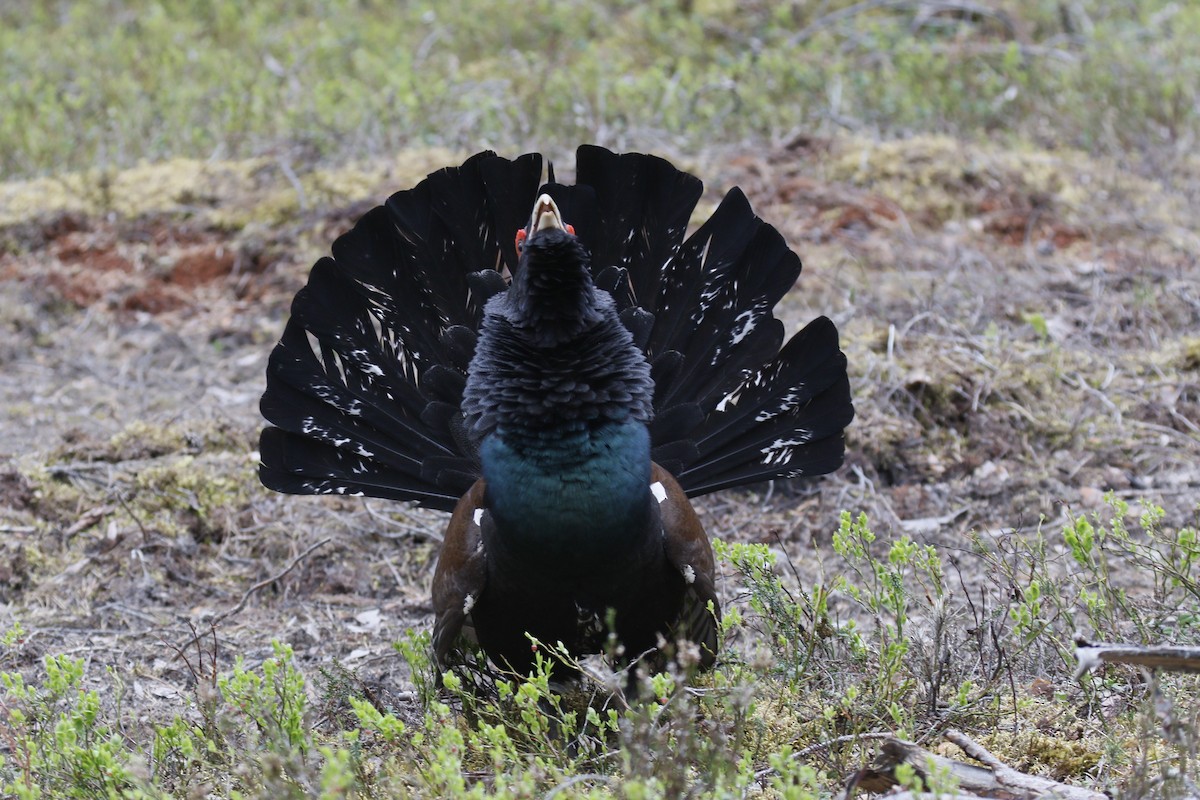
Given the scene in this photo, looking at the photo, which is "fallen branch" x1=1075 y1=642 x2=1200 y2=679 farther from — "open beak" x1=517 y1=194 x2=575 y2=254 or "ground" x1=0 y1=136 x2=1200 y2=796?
"open beak" x1=517 y1=194 x2=575 y2=254

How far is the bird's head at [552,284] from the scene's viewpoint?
3812mm

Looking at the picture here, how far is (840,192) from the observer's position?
8.37 meters

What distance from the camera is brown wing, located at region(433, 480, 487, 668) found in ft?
13.0

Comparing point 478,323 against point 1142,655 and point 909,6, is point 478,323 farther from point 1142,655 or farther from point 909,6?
point 909,6

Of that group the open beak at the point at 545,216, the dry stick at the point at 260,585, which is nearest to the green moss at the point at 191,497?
the dry stick at the point at 260,585

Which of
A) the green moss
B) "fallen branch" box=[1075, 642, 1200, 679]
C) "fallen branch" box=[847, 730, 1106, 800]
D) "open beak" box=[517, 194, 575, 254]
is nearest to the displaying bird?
"open beak" box=[517, 194, 575, 254]

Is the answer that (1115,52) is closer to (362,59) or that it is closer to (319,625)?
(362,59)

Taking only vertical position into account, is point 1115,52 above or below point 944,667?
above

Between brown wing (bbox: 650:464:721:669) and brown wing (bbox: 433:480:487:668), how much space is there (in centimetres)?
58

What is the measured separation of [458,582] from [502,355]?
0.71 meters

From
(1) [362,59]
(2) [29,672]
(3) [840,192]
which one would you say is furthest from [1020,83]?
(2) [29,672]

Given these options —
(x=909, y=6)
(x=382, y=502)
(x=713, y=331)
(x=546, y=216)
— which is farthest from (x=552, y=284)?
(x=909, y=6)

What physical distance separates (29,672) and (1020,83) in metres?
7.94

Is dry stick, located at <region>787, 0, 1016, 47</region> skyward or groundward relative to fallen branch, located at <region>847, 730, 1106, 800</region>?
skyward
